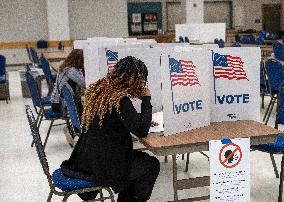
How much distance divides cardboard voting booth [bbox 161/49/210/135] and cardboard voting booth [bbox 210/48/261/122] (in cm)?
14

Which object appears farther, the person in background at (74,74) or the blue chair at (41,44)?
the blue chair at (41,44)

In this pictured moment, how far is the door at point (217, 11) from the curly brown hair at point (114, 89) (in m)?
16.8

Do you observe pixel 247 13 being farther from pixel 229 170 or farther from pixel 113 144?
pixel 113 144

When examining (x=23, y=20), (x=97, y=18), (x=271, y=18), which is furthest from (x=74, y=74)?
(x=271, y=18)

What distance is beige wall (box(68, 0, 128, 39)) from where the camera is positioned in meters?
15.6

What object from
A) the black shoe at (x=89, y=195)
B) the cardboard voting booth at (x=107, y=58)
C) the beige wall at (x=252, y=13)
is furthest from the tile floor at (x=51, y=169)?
the beige wall at (x=252, y=13)

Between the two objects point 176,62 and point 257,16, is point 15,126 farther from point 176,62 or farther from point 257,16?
point 257,16

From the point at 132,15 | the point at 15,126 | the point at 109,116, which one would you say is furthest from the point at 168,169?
the point at 132,15

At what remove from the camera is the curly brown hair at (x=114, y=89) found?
258 cm

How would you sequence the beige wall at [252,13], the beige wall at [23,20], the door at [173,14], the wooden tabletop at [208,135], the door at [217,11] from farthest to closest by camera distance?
the beige wall at [252,13], the door at [217,11], the door at [173,14], the beige wall at [23,20], the wooden tabletop at [208,135]

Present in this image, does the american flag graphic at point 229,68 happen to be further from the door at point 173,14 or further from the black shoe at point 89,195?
the door at point 173,14

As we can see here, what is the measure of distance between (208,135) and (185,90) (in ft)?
1.01

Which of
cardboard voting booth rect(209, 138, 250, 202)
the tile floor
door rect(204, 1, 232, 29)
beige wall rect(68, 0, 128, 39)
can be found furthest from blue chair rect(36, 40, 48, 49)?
cardboard voting booth rect(209, 138, 250, 202)

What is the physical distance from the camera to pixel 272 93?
5.61 metres
